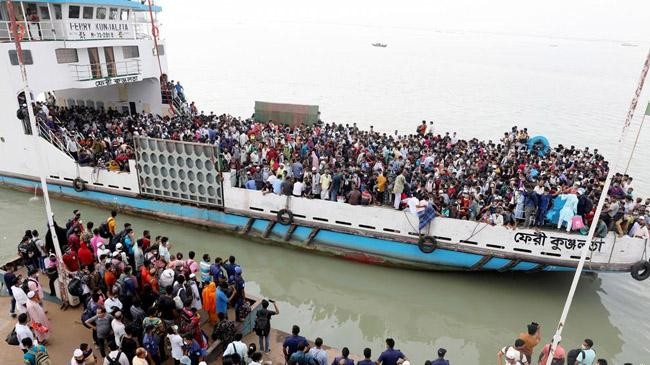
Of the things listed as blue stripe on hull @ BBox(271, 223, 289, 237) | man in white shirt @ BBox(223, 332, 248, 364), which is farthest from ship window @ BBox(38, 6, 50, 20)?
man in white shirt @ BBox(223, 332, 248, 364)

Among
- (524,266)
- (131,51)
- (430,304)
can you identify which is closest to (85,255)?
(430,304)

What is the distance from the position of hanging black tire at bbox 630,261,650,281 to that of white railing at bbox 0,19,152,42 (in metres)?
15.5

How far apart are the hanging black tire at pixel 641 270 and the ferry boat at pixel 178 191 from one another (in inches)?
0.6

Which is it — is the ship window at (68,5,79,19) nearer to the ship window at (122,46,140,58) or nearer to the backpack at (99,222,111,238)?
the ship window at (122,46,140,58)

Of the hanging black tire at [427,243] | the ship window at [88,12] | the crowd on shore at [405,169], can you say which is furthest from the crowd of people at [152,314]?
the ship window at [88,12]

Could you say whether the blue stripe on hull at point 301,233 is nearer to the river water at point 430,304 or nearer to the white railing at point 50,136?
the river water at point 430,304

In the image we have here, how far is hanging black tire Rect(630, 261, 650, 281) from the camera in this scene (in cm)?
850

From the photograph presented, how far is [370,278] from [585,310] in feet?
14.7

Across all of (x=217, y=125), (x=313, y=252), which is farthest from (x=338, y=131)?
(x=313, y=252)

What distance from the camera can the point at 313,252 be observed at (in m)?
10.8

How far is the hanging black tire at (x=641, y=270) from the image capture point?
850 cm

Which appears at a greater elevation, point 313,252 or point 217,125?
point 217,125

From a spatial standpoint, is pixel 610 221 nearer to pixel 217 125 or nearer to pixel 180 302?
pixel 180 302

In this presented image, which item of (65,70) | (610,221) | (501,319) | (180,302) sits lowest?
(501,319)
